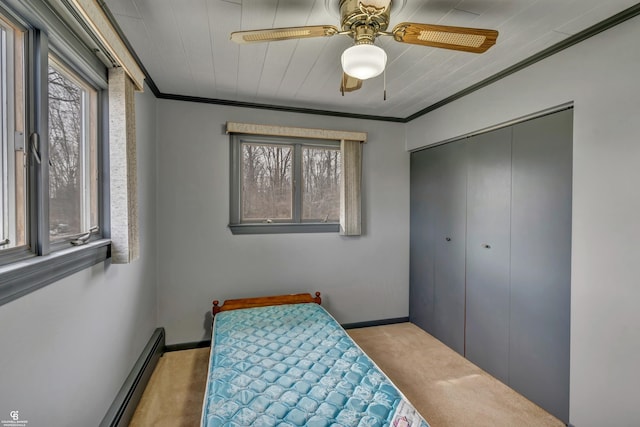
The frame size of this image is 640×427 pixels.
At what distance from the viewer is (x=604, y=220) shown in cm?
160

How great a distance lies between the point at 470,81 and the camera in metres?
2.38

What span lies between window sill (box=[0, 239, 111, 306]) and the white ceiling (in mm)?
1280

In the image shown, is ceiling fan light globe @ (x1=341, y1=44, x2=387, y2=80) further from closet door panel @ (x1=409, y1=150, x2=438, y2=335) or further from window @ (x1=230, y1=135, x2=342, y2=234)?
closet door panel @ (x1=409, y1=150, x2=438, y2=335)

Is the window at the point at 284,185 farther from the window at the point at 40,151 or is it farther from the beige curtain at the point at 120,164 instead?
the window at the point at 40,151

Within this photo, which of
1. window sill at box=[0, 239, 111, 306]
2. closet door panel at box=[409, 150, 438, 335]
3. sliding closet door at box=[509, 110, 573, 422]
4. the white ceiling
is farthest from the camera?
closet door panel at box=[409, 150, 438, 335]

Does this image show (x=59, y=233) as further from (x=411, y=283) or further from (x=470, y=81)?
(x=411, y=283)

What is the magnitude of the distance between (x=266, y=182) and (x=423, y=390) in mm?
2326

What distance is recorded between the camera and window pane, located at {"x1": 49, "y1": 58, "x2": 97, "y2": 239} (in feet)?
4.30

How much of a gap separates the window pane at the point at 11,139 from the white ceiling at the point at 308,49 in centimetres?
63

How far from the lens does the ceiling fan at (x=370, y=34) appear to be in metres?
1.26

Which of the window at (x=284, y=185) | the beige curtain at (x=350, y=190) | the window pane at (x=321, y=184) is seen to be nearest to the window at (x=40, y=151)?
the window at (x=284, y=185)

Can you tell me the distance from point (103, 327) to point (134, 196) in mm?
786

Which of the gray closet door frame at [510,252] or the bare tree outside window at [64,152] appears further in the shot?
the gray closet door frame at [510,252]

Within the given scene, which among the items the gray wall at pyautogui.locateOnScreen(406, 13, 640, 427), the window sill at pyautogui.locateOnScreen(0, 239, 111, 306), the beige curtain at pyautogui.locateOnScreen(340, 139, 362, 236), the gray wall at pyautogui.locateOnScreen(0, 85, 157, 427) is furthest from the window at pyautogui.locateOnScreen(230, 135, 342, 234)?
the gray wall at pyautogui.locateOnScreen(406, 13, 640, 427)
